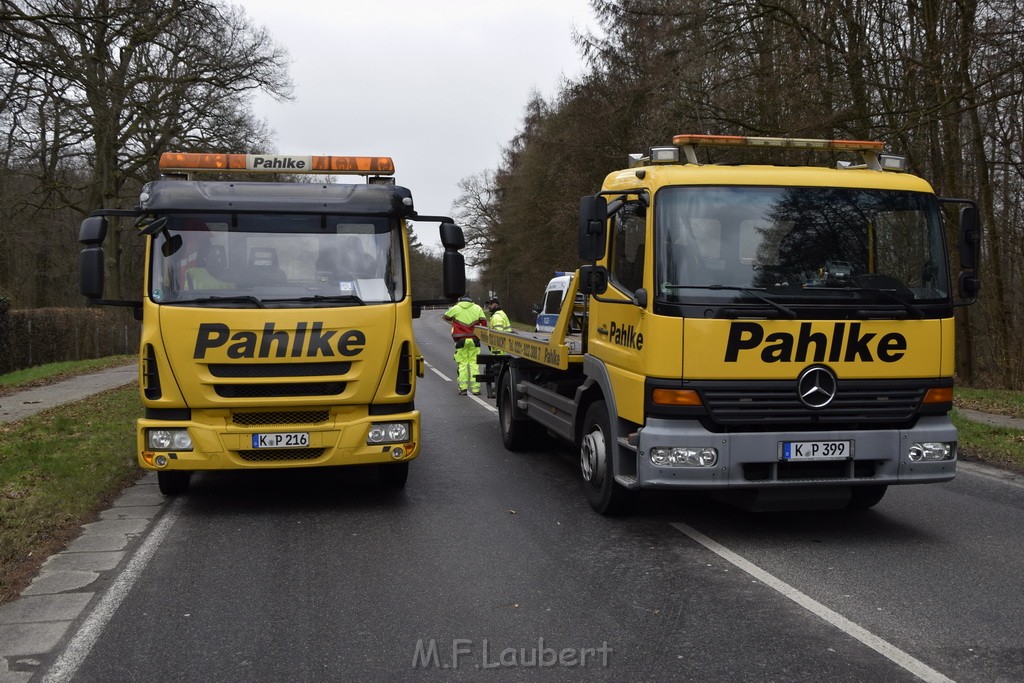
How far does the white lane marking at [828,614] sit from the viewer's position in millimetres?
4215

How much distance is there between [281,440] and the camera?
23.8ft

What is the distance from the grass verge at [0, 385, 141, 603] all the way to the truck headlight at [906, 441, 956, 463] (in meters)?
5.59

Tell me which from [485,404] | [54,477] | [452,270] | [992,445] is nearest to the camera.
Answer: [452,270]

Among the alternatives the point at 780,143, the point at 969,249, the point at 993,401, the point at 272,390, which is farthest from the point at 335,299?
the point at 993,401

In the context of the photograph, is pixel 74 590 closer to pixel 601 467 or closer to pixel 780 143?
pixel 601 467

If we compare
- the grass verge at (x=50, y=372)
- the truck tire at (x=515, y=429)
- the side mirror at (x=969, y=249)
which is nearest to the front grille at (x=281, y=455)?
the truck tire at (x=515, y=429)

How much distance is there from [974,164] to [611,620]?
1622 centimetres

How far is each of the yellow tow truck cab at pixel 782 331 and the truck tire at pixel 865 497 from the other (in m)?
0.73

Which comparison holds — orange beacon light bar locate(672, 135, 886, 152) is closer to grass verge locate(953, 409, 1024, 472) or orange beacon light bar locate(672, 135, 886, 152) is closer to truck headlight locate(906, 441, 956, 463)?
truck headlight locate(906, 441, 956, 463)

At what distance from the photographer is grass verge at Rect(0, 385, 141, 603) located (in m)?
6.28

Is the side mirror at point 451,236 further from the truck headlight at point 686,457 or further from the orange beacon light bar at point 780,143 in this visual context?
the truck headlight at point 686,457

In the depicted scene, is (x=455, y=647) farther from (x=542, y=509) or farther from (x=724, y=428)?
(x=542, y=509)

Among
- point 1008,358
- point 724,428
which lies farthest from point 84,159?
point 724,428

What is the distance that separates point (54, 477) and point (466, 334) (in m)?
8.49
